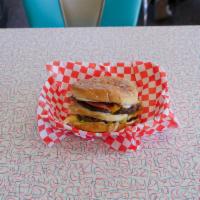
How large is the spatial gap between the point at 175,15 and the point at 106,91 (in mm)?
2375

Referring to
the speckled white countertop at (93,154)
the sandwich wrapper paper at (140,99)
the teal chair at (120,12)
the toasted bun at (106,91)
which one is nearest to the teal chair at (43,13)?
the teal chair at (120,12)

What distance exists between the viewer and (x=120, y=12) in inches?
56.3

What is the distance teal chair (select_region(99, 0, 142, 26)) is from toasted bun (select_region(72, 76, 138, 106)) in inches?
30.1

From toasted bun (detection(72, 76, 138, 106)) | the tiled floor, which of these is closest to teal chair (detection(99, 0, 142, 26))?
toasted bun (detection(72, 76, 138, 106))

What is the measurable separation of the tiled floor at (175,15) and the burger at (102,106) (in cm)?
204

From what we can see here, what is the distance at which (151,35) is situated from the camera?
4.02 feet

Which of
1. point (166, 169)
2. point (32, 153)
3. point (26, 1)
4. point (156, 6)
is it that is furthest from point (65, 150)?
point (156, 6)

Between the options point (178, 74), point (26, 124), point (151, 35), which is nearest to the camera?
point (26, 124)

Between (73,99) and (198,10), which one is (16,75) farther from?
(198,10)

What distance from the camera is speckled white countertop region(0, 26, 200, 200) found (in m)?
0.61

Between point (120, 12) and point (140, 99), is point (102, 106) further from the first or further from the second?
point (120, 12)

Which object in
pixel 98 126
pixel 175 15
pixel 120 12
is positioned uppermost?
pixel 98 126

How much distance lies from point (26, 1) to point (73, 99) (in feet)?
2.74

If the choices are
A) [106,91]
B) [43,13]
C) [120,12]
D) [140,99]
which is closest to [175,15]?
[120,12]
